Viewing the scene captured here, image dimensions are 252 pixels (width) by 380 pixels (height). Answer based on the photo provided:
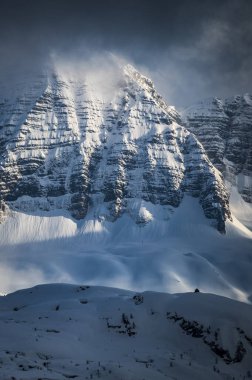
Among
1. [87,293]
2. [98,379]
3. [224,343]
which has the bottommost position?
[98,379]

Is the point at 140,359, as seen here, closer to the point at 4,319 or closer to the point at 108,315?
the point at 108,315

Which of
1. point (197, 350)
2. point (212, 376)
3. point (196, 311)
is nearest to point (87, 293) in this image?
point (196, 311)

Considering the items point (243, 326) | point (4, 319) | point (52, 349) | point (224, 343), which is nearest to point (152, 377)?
point (52, 349)

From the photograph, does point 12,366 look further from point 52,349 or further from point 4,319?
point 4,319

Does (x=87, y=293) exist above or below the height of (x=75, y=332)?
above

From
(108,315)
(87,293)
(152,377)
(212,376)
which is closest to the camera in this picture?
(152,377)

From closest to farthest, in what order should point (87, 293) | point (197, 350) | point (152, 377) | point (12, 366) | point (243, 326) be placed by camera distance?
point (12, 366) < point (152, 377) < point (197, 350) < point (243, 326) < point (87, 293)

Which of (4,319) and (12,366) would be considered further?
(4,319)
